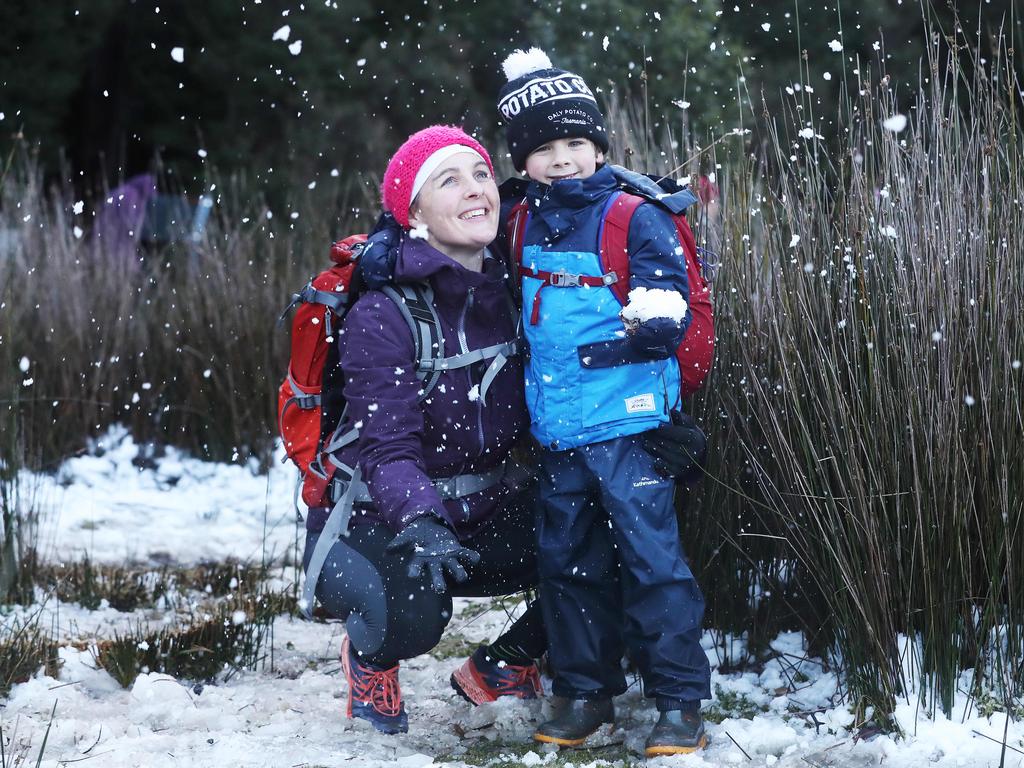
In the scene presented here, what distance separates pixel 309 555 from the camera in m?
3.30

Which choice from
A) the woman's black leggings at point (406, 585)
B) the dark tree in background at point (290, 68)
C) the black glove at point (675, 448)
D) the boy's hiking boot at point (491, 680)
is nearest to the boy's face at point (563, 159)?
the black glove at point (675, 448)

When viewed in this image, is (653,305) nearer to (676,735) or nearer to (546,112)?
(546,112)

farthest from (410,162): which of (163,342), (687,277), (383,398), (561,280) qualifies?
(163,342)

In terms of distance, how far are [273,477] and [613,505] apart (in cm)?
378

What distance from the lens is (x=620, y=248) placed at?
2887 millimetres

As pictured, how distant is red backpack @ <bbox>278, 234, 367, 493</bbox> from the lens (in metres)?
3.11

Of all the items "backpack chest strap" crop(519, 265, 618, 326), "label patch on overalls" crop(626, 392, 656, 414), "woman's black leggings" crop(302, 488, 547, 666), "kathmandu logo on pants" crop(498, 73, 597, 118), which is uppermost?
"kathmandu logo on pants" crop(498, 73, 597, 118)

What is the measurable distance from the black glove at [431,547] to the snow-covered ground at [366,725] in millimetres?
487

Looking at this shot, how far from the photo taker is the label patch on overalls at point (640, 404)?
113 inches

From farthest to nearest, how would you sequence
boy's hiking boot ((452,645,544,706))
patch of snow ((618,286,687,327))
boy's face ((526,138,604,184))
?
boy's hiking boot ((452,645,544,706))
boy's face ((526,138,604,184))
patch of snow ((618,286,687,327))

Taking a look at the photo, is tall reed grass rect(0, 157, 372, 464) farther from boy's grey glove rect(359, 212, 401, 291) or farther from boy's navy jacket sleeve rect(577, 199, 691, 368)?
boy's navy jacket sleeve rect(577, 199, 691, 368)

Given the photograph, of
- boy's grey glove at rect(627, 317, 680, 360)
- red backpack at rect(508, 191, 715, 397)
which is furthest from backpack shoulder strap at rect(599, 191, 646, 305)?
boy's grey glove at rect(627, 317, 680, 360)

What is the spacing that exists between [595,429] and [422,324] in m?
0.51

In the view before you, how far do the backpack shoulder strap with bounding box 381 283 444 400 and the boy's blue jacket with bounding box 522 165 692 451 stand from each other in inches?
9.7
